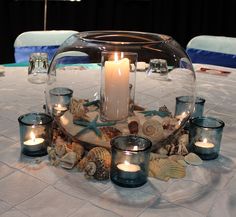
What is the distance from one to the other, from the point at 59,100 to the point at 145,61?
28 centimetres

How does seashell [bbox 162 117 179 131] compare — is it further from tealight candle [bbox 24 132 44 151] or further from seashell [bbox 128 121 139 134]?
tealight candle [bbox 24 132 44 151]

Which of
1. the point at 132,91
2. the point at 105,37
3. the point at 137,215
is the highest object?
the point at 105,37

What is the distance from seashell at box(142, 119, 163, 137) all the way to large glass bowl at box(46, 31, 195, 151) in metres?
0.02

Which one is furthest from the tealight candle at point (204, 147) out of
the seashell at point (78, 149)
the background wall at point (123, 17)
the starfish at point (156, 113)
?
the background wall at point (123, 17)

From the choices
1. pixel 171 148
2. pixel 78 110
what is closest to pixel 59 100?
pixel 78 110

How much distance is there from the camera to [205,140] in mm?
806

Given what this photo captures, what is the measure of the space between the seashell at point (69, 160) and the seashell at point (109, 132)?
3.2 inches

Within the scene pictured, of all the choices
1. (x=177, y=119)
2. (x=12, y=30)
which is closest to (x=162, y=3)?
(x=12, y=30)

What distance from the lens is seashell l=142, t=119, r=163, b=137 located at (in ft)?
2.56

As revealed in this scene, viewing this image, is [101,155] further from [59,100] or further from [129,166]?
[59,100]

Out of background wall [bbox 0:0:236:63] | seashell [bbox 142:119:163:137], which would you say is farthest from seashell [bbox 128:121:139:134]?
background wall [bbox 0:0:236:63]

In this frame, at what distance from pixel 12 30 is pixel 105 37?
2.28 meters

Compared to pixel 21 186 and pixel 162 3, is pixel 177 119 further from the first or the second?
pixel 162 3

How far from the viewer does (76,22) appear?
3223 millimetres
